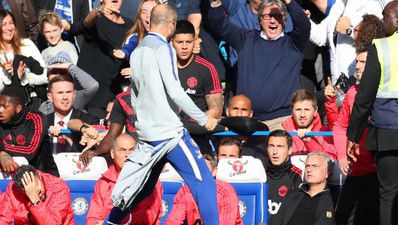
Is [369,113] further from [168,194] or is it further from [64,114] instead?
[64,114]

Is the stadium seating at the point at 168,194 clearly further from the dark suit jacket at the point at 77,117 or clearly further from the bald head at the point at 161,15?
→ the bald head at the point at 161,15

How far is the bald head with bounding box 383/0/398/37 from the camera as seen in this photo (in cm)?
948

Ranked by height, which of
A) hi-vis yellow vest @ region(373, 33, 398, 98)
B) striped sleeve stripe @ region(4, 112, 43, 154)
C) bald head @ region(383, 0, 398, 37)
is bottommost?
striped sleeve stripe @ region(4, 112, 43, 154)

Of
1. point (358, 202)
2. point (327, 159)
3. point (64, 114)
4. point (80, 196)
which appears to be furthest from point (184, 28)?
point (358, 202)

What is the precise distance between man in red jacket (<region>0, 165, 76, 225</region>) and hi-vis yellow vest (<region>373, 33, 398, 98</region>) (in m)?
3.11

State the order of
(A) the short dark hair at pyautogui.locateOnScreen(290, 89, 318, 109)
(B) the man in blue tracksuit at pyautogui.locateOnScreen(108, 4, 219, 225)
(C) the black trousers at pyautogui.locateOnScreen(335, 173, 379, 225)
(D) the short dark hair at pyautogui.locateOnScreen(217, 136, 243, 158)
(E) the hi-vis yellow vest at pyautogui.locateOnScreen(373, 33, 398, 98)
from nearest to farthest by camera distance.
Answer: (E) the hi-vis yellow vest at pyautogui.locateOnScreen(373, 33, 398, 98), (B) the man in blue tracksuit at pyautogui.locateOnScreen(108, 4, 219, 225), (C) the black trousers at pyautogui.locateOnScreen(335, 173, 379, 225), (D) the short dark hair at pyautogui.locateOnScreen(217, 136, 243, 158), (A) the short dark hair at pyautogui.locateOnScreen(290, 89, 318, 109)

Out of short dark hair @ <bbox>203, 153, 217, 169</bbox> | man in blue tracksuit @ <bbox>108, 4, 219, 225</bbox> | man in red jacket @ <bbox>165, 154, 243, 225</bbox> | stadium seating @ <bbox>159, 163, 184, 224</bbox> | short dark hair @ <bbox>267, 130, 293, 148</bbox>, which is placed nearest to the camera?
man in blue tracksuit @ <bbox>108, 4, 219, 225</bbox>

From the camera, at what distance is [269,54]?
40.8ft

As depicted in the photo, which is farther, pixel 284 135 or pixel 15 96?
pixel 15 96

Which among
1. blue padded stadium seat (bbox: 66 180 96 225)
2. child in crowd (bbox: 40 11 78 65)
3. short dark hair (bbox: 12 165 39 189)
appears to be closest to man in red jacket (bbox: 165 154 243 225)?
blue padded stadium seat (bbox: 66 180 96 225)

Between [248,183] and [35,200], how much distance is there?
1979mm

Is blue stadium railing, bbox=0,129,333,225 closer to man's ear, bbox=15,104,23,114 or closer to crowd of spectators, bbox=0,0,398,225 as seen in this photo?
crowd of spectators, bbox=0,0,398,225

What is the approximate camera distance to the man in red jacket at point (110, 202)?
34.6ft

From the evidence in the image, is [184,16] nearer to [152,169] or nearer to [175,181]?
[175,181]
